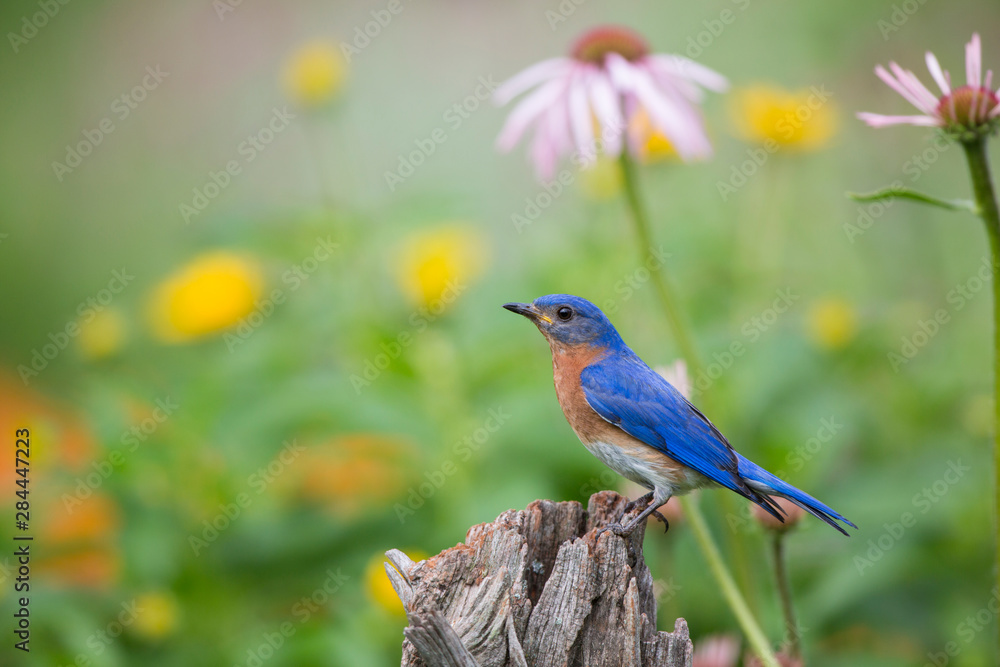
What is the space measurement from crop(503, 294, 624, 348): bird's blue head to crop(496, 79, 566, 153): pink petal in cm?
85

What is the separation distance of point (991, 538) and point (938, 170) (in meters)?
3.95

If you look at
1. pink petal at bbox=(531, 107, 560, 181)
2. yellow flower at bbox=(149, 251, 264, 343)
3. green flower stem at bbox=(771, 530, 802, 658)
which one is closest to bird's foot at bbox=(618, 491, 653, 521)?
green flower stem at bbox=(771, 530, 802, 658)

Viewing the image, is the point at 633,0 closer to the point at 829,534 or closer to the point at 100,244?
the point at 100,244

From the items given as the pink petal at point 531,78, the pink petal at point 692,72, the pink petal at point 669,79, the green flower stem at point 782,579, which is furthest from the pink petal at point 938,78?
the pink petal at point 531,78

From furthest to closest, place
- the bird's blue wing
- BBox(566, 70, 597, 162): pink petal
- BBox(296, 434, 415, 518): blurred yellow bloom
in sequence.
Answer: BBox(296, 434, 415, 518): blurred yellow bloom, BBox(566, 70, 597, 162): pink petal, the bird's blue wing

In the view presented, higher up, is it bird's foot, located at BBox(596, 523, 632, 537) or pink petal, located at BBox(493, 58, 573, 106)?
pink petal, located at BBox(493, 58, 573, 106)

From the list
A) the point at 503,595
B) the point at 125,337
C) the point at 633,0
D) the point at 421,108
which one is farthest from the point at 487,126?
the point at 503,595

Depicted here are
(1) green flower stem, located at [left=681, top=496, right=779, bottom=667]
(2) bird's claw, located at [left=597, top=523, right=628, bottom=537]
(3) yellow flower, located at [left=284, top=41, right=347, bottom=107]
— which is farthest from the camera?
(3) yellow flower, located at [left=284, top=41, right=347, bottom=107]

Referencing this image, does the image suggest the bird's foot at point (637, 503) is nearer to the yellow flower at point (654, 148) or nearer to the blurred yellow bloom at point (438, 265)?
the blurred yellow bloom at point (438, 265)

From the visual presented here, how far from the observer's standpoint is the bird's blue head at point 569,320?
11.4 feet

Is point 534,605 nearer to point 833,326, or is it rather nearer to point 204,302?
point 833,326

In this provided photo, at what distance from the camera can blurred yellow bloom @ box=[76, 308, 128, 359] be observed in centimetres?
525

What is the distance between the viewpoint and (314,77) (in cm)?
596

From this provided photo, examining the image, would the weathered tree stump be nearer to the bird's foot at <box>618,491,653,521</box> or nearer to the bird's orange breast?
the bird's foot at <box>618,491,653,521</box>
